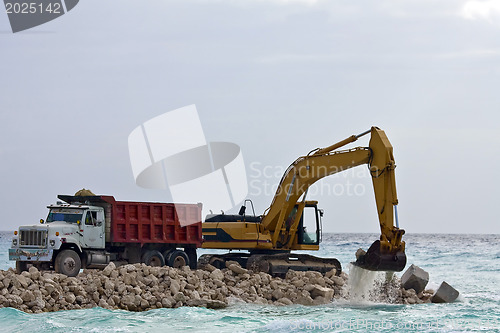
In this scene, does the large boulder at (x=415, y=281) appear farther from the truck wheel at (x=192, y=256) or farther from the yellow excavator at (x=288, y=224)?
the truck wheel at (x=192, y=256)

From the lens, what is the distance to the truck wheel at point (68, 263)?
959 inches

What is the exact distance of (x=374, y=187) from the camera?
25.0 metres

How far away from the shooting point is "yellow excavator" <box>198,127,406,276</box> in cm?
2573

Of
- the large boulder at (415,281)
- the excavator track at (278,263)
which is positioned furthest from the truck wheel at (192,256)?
the large boulder at (415,281)

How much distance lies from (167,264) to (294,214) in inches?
193

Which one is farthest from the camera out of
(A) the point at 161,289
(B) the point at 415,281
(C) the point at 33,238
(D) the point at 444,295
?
(B) the point at 415,281

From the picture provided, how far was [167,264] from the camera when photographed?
1089 inches

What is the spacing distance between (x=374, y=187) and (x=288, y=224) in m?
5.07

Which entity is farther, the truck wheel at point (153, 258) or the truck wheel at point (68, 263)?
the truck wheel at point (153, 258)

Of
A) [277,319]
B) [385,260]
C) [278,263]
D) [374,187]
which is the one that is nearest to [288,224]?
[278,263]

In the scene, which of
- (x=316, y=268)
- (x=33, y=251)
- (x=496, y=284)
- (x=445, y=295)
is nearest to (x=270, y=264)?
(x=316, y=268)

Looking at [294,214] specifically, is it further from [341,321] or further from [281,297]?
[341,321]

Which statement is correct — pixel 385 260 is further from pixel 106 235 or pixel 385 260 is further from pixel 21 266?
pixel 21 266

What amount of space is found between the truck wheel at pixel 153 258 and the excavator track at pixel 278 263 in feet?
7.48
